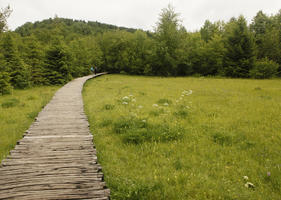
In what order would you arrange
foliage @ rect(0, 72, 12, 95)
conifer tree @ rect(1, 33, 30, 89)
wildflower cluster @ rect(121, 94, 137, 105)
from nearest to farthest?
wildflower cluster @ rect(121, 94, 137, 105) < foliage @ rect(0, 72, 12, 95) < conifer tree @ rect(1, 33, 30, 89)

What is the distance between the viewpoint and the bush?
2986 cm

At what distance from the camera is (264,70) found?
30.3 m

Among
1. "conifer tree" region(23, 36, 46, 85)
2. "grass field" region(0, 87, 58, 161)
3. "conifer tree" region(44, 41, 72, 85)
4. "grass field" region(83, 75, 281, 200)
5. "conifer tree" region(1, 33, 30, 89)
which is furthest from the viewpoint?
"conifer tree" region(44, 41, 72, 85)

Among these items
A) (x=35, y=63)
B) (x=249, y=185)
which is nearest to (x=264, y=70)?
(x=249, y=185)

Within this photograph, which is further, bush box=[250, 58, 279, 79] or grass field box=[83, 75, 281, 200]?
bush box=[250, 58, 279, 79]

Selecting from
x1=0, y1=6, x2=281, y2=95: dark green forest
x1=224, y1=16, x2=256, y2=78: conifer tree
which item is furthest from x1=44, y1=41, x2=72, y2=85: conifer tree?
x1=224, y1=16, x2=256, y2=78: conifer tree

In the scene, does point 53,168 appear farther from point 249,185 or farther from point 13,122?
point 13,122

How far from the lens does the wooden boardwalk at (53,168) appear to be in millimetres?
3326

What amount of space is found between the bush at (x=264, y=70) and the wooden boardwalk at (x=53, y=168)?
3313 centimetres

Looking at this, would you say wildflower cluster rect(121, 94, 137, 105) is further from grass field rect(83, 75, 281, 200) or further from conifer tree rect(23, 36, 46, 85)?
conifer tree rect(23, 36, 46, 85)

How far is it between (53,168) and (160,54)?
121ft

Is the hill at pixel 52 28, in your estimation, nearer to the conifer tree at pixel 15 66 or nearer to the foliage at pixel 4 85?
the conifer tree at pixel 15 66

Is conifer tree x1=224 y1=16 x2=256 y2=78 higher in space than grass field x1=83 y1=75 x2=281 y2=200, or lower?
higher

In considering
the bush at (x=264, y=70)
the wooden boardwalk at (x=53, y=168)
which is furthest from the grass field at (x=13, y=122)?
the bush at (x=264, y=70)
